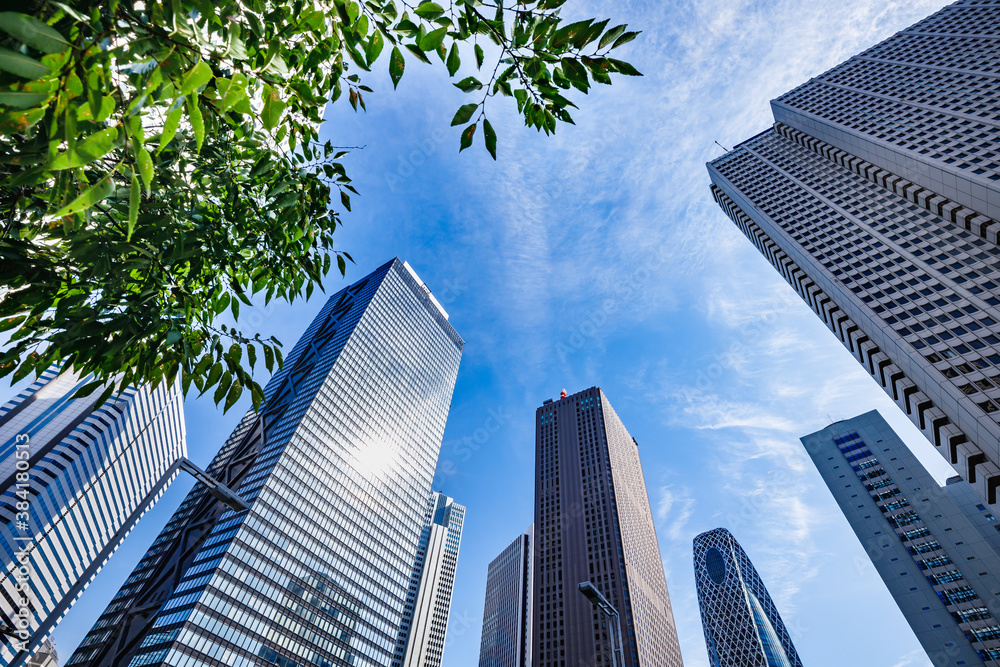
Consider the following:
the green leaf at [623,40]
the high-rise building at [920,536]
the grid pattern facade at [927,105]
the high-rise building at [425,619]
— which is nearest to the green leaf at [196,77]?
the green leaf at [623,40]

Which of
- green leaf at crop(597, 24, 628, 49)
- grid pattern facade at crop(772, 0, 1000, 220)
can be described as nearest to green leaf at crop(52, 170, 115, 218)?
green leaf at crop(597, 24, 628, 49)

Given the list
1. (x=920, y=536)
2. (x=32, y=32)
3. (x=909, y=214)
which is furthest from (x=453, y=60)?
(x=920, y=536)

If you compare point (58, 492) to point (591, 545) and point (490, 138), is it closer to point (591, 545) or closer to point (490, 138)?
point (591, 545)

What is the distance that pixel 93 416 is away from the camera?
112125 mm

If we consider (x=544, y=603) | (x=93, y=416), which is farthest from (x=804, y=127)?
(x=93, y=416)

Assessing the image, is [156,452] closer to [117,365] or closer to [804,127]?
[117,365]

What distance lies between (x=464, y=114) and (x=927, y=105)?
81558 mm

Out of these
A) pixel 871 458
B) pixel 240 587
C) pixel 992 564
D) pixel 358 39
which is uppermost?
pixel 871 458

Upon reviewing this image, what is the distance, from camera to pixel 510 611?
16938 centimetres

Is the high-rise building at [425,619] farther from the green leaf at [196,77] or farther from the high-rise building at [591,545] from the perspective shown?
the green leaf at [196,77]

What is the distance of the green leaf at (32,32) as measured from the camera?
1561 millimetres

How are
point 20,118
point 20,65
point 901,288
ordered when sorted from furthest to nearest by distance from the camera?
point 901,288, point 20,118, point 20,65

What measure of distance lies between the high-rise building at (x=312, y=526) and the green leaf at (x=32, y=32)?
58.3m

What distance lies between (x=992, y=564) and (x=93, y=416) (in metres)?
188
